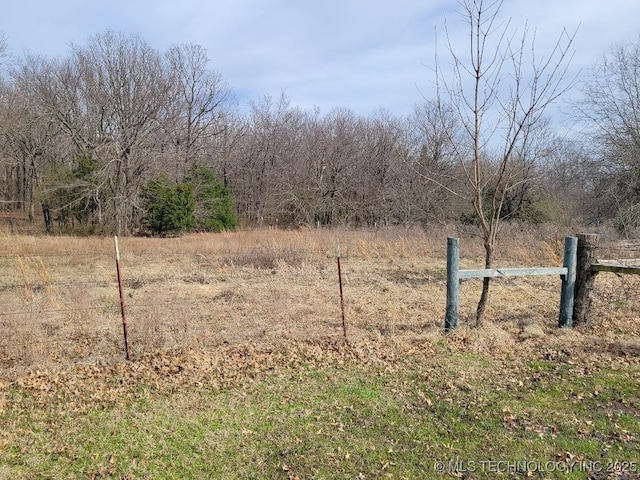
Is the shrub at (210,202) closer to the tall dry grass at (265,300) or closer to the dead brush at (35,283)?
the tall dry grass at (265,300)

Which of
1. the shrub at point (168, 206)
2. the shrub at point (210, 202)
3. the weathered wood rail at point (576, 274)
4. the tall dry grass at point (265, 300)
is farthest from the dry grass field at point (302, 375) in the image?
the shrub at point (210, 202)

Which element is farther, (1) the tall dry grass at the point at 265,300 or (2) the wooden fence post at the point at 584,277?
(2) the wooden fence post at the point at 584,277

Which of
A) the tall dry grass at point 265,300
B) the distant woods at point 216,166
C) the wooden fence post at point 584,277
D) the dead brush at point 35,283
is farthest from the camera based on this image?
the distant woods at point 216,166

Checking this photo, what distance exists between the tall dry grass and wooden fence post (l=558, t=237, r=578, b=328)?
27cm

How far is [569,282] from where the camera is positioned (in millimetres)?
6363

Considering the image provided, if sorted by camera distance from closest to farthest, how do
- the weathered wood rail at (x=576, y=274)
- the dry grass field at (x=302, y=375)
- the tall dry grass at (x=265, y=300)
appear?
1. the dry grass field at (x=302, y=375)
2. the tall dry grass at (x=265, y=300)
3. the weathered wood rail at (x=576, y=274)

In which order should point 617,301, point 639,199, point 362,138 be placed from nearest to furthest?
point 617,301
point 639,199
point 362,138

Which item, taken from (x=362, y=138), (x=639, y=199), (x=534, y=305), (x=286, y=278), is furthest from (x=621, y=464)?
(x=362, y=138)

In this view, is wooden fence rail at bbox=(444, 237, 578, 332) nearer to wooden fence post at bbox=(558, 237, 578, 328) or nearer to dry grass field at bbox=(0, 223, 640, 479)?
wooden fence post at bbox=(558, 237, 578, 328)

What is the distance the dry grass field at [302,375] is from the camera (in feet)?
10.7

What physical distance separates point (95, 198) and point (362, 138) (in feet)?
69.9

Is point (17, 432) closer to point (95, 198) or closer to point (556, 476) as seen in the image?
point (556, 476)

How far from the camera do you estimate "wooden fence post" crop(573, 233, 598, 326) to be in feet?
20.7

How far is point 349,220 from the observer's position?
32.9m
